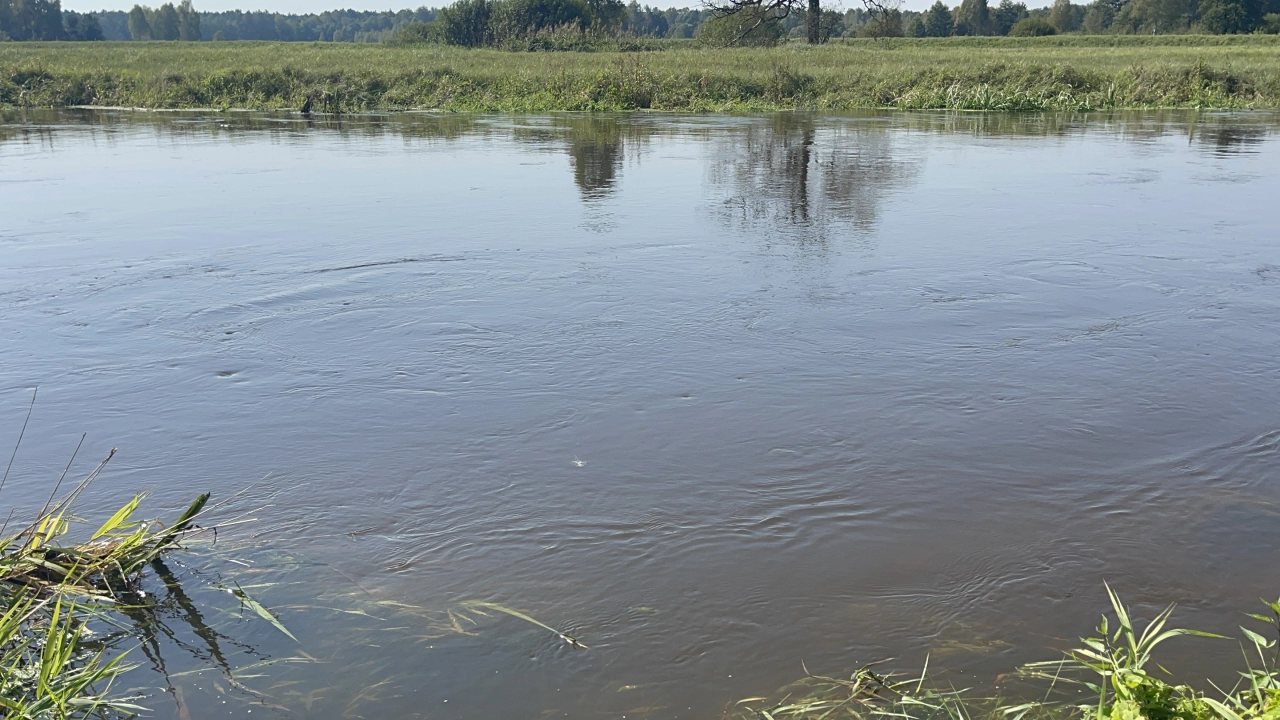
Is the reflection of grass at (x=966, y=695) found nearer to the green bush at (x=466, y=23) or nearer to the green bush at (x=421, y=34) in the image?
the green bush at (x=466, y=23)

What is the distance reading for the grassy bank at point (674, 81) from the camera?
25219 millimetres

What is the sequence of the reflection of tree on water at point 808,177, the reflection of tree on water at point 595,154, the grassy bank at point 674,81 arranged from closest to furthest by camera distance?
the reflection of tree on water at point 808,177 → the reflection of tree on water at point 595,154 → the grassy bank at point 674,81

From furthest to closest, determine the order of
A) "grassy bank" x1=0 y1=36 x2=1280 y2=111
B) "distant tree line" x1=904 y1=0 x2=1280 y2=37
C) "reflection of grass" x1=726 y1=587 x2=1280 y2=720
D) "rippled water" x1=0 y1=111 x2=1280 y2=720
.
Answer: "distant tree line" x1=904 y1=0 x2=1280 y2=37, "grassy bank" x1=0 y1=36 x2=1280 y2=111, "rippled water" x1=0 y1=111 x2=1280 y2=720, "reflection of grass" x1=726 y1=587 x2=1280 y2=720

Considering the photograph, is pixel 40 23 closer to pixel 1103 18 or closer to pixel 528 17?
pixel 528 17

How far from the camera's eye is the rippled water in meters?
3.20

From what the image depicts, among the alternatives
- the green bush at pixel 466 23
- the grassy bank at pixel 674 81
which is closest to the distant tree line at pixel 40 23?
the green bush at pixel 466 23

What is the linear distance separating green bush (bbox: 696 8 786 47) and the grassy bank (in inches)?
483

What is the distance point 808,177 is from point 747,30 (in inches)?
1418

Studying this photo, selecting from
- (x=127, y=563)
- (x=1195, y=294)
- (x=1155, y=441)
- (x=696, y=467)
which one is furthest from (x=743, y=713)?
(x=1195, y=294)

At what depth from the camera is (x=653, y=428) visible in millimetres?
4852

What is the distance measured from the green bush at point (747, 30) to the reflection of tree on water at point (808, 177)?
1122 inches

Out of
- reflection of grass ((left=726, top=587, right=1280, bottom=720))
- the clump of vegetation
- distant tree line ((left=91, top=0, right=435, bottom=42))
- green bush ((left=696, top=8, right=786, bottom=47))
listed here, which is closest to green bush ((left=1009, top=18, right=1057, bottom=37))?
green bush ((left=696, top=8, right=786, bottom=47))

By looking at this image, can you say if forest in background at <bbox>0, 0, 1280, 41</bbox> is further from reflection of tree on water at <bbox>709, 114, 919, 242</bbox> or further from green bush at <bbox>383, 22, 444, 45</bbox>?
reflection of tree on water at <bbox>709, 114, 919, 242</bbox>

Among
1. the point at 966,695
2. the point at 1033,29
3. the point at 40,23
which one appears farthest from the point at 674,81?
the point at 40,23
